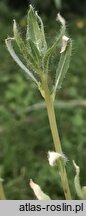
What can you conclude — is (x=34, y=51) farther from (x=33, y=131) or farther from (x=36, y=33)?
(x=33, y=131)

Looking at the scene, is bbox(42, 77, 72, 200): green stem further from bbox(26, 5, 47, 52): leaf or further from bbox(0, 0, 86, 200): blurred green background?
bbox(0, 0, 86, 200): blurred green background

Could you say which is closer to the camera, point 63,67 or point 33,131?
point 63,67

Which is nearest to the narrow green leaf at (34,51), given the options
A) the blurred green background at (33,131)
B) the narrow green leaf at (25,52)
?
the narrow green leaf at (25,52)

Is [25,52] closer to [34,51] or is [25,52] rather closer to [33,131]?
[34,51]

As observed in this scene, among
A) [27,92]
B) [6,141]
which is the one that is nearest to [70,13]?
[27,92]

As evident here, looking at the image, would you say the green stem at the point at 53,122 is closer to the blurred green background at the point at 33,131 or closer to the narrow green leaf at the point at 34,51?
the narrow green leaf at the point at 34,51

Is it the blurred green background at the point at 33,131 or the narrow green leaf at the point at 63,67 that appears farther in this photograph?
the blurred green background at the point at 33,131

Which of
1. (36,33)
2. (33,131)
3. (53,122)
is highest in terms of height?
(33,131)

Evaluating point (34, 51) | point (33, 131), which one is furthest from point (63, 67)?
point (33, 131)

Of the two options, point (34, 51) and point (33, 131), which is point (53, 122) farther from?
point (33, 131)

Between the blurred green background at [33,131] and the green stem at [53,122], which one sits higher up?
the blurred green background at [33,131]

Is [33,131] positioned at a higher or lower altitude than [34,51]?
higher
